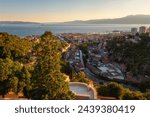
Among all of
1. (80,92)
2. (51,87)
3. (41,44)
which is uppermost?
(41,44)

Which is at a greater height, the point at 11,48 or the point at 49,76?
the point at 49,76

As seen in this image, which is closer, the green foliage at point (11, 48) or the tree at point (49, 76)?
the tree at point (49, 76)

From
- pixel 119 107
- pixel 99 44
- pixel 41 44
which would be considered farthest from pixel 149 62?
pixel 119 107

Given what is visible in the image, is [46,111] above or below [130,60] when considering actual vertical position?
above

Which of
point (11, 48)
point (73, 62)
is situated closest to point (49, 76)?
point (11, 48)

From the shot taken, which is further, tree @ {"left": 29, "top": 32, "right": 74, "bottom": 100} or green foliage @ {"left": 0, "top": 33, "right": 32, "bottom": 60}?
green foliage @ {"left": 0, "top": 33, "right": 32, "bottom": 60}

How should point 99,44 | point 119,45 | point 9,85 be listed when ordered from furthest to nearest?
point 99,44 → point 119,45 → point 9,85

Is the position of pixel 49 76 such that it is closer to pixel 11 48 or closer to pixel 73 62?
pixel 11 48

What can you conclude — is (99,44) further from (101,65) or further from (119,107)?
(119,107)
